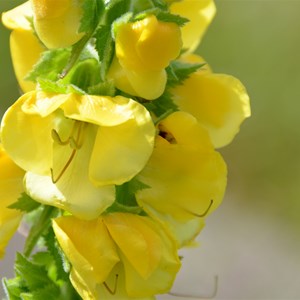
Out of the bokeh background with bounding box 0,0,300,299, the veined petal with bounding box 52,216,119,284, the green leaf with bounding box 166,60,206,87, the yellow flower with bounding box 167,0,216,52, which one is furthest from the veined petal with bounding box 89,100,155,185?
the bokeh background with bounding box 0,0,300,299

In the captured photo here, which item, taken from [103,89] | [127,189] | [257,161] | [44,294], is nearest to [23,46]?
[103,89]

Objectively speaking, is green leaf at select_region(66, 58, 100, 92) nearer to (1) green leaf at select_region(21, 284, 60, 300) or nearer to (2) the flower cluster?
(2) the flower cluster

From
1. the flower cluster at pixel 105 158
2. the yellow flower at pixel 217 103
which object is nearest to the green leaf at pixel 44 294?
the flower cluster at pixel 105 158

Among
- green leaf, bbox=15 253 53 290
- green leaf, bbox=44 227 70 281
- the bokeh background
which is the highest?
green leaf, bbox=44 227 70 281

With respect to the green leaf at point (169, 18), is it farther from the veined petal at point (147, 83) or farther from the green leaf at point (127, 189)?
the green leaf at point (127, 189)

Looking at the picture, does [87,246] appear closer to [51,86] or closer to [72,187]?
[72,187]

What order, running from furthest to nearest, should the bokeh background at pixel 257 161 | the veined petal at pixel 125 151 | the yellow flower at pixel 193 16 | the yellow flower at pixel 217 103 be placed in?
the bokeh background at pixel 257 161 < the yellow flower at pixel 193 16 < the yellow flower at pixel 217 103 < the veined petal at pixel 125 151
